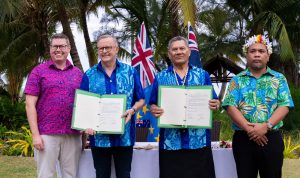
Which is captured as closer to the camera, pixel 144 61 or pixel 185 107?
pixel 185 107

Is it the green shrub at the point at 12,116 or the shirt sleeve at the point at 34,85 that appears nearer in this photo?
the shirt sleeve at the point at 34,85

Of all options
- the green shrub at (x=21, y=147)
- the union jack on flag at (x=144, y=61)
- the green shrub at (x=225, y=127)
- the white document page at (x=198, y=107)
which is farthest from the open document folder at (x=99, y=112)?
the green shrub at (x=225, y=127)

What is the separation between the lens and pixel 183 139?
4.07 metres

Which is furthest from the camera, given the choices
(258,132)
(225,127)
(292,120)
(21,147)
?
(292,120)

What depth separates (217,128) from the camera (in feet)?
27.5

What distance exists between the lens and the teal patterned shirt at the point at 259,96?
13.3ft

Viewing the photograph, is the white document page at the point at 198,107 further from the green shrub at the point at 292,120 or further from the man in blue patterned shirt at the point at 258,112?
the green shrub at the point at 292,120

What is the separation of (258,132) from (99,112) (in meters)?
1.39

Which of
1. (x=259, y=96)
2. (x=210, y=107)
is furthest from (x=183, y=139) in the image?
(x=259, y=96)

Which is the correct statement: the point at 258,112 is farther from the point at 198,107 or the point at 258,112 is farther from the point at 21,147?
the point at 21,147

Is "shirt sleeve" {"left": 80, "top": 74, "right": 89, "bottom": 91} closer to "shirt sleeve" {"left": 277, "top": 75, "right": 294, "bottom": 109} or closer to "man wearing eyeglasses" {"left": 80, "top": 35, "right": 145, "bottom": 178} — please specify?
"man wearing eyeglasses" {"left": 80, "top": 35, "right": 145, "bottom": 178}

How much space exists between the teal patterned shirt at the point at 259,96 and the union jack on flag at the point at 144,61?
13.3 ft

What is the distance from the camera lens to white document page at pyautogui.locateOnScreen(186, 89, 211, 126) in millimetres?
4027

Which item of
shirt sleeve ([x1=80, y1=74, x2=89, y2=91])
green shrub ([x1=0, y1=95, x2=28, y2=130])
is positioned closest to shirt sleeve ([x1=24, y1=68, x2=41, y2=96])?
shirt sleeve ([x1=80, y1=74, x2=89, y2=91])
